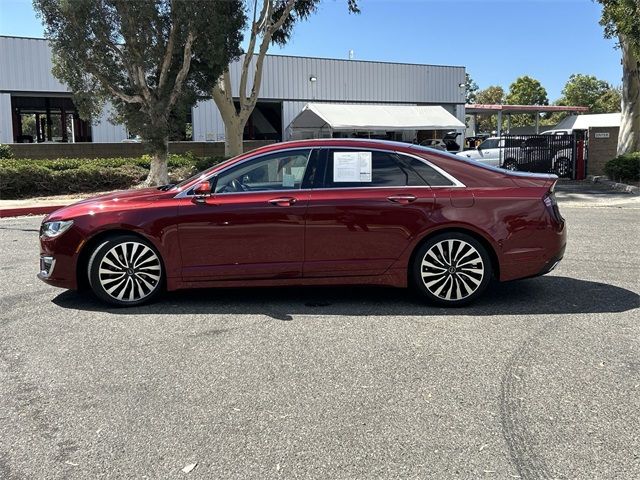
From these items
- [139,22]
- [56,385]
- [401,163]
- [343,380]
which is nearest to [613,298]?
[401,163]

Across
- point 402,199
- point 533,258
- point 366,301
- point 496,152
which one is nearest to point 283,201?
point 402,199

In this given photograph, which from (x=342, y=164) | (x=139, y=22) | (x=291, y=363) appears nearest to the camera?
(x=291, y=363)

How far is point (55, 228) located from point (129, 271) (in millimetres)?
808

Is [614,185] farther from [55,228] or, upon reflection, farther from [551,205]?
[55,228]

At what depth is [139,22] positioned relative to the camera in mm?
15719

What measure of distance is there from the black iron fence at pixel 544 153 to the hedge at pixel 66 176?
12.4 meters

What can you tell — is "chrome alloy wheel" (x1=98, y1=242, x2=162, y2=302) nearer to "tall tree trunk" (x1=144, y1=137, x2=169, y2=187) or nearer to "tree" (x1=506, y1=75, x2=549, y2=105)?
"tall tree trunk" (x1=144, y1=137, x2=169, y2=187)

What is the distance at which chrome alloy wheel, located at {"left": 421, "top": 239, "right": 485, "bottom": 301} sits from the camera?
554cm

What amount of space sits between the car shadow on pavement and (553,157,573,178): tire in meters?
17.4

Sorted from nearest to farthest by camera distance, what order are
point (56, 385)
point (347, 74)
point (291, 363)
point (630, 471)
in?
point (630, 471)
point (56, 385)
point (291, 363)
point (347, 74)

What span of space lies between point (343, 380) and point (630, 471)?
1750 millimetres

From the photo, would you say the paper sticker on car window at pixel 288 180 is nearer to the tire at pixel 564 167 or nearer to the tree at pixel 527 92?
the tire at pixel 564 167

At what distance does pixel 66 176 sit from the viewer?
1767 centimetres

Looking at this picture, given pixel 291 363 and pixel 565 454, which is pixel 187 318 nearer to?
pixel 291 363
